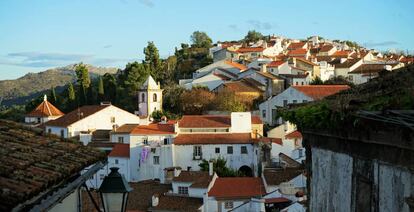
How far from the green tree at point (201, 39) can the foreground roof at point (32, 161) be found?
386 feet

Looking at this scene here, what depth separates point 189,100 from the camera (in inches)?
2884

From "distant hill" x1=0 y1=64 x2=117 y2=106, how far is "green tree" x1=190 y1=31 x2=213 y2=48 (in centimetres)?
4077

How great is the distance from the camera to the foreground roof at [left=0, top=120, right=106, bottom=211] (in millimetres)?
4589

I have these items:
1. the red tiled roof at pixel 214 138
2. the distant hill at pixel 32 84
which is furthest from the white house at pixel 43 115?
the distant hill at pixel 32 84

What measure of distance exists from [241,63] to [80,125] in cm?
3951

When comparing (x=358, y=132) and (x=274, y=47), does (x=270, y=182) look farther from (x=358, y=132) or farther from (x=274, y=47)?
(x=274, y=47)

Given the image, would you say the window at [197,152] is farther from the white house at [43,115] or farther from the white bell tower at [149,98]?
the white house at [43,115]

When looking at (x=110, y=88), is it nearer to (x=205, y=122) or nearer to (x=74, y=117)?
(x=74, y=117)

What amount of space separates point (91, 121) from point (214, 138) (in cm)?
1972

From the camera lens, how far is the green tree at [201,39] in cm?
12548

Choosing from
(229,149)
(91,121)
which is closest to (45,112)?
(91,121)

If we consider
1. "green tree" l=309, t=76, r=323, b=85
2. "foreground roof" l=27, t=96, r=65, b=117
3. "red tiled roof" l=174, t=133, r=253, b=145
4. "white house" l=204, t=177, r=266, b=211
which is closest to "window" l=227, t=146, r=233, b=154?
"red tiled roof" l=174, t=133, r=253, b=145

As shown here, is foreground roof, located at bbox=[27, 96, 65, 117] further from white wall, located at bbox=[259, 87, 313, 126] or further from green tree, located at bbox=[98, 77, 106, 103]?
white wall, located at bbox=[259, 87, 313, 126]

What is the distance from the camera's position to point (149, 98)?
7112 centimetres
